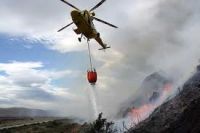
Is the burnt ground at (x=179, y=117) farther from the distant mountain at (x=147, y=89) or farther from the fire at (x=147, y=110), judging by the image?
the distant mountain at (x=147, y=89)

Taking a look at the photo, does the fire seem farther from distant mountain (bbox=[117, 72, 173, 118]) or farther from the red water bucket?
the red water bucket

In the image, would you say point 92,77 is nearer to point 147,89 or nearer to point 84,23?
point 84,23

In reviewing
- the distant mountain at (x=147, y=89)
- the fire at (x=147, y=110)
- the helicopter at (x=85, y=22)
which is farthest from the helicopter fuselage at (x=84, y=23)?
the distant mountain at (x=147, y=89)

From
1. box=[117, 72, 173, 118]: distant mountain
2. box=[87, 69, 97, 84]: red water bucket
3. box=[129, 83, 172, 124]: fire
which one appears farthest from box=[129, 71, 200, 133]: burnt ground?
box=[117, 72, 173, 118]: distant mountain

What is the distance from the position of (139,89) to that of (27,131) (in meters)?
68.7

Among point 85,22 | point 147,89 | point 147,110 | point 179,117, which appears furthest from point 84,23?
point 147,89

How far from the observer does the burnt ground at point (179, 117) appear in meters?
49.6

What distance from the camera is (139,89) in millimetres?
155125

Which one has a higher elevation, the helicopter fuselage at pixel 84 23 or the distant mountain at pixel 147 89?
the distant mountain at pixel 147 89

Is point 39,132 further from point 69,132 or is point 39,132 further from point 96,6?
point 96,6

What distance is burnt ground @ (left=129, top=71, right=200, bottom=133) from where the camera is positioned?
4961 centimetres

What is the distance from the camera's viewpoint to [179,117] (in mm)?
52875

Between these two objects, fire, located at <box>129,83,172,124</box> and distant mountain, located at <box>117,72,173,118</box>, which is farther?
distant mountain, located at <box>117,72,173,118</box>

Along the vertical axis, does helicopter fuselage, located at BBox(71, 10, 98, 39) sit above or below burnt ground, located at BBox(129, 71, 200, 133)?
above
